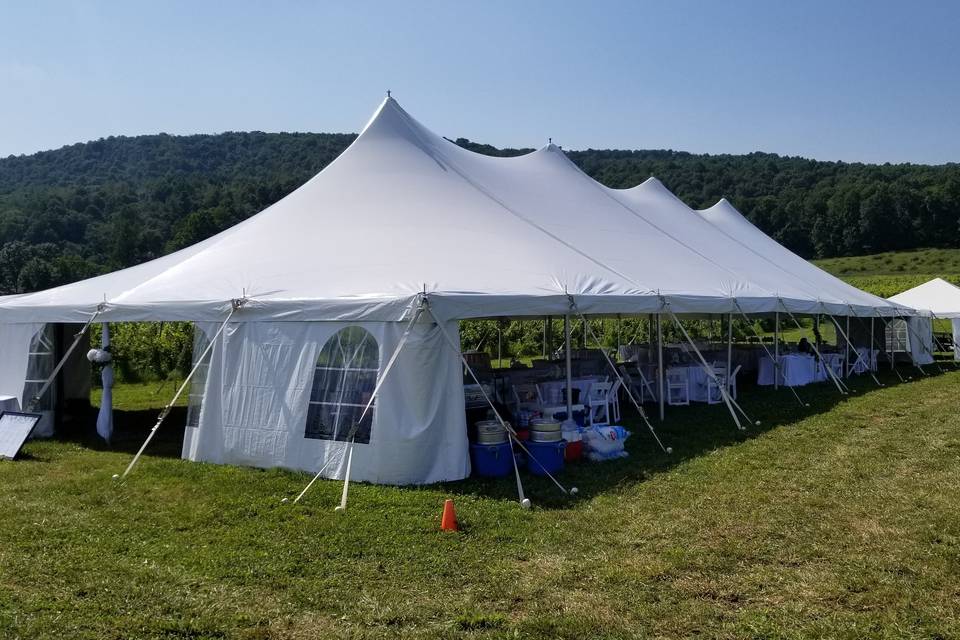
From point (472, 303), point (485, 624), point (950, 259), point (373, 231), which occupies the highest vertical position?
point (950, 259)

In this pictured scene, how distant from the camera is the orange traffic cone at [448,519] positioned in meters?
5.46

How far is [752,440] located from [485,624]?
5.71 meters

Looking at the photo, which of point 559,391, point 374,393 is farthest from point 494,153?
point 374,393

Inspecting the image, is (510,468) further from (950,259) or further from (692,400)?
(950,259)

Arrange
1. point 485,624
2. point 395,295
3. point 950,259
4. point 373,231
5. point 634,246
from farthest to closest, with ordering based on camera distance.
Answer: point 950,259 → point 634,246 → point 373,231 → point 395,295 → point 485,624

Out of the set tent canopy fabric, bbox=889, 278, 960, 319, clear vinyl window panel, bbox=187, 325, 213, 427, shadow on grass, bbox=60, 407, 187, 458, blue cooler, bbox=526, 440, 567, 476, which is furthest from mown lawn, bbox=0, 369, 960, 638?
tent canopy fabric, bbox=889, 278, 960, 319

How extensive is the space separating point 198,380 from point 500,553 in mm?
4095

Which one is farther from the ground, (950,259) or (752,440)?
(950,259)

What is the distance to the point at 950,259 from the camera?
43938mm

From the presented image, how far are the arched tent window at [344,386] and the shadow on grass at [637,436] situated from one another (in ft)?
2.92

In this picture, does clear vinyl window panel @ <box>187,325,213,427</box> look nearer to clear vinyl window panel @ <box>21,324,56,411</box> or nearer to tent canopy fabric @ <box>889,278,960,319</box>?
clear vinyl window panel @ <box>21,324,56,411</box>

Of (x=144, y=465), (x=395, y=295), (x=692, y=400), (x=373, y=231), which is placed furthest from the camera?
(x=692, y=400)

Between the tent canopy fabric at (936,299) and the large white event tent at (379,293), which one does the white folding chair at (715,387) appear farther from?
the tent canopy fabric at (936,299)

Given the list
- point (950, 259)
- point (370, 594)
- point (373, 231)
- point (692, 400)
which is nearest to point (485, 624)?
point (370, 594)
